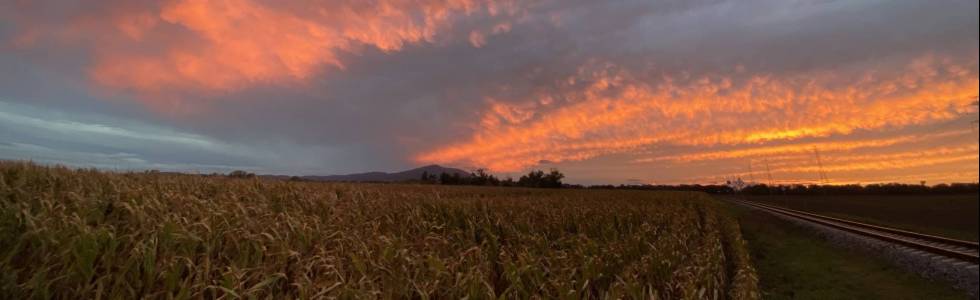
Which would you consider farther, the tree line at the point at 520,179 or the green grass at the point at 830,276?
the tree line at the point at 520,179

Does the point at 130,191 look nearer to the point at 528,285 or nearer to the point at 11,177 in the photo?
the point at 11,177

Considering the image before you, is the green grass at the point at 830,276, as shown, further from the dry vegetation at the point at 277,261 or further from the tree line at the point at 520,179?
the tree line at the point at 520,179

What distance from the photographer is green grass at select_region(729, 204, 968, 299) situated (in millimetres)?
12359

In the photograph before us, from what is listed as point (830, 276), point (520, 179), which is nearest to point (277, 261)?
point (830, 276)

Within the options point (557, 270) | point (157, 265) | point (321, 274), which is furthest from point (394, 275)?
point (157, 265)

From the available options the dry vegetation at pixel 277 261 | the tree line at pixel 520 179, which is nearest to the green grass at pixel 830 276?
the dry vegetation at pixel 277 261

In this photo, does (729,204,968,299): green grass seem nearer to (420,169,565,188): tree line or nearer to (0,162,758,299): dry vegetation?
(0,162,758,299): dry vegetation

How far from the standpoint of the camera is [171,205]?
9078 mm

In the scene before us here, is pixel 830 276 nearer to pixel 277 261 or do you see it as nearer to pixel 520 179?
pixel 277 261

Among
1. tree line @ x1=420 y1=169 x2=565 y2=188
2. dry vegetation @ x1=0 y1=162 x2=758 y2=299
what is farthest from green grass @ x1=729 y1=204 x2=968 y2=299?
tree line @ x1=420 y1=169 x2=565 y2=188

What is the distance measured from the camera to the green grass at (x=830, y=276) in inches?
487

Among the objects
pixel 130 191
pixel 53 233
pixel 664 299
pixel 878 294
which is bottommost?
pixel 878 294

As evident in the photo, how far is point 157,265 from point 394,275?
2.72 m

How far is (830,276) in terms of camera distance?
1455 centimetres
